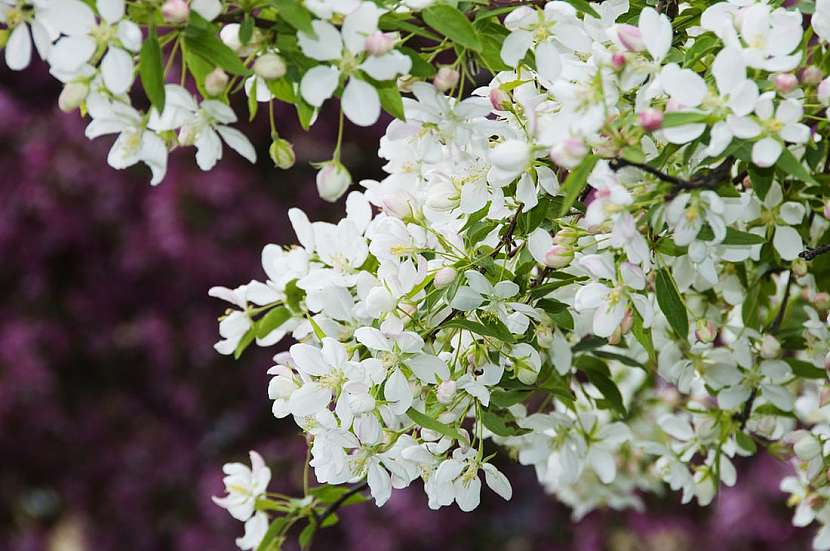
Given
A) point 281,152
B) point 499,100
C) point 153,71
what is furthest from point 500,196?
point 153,71

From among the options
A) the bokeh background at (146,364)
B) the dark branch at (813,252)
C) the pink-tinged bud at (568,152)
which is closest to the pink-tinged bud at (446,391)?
the pink-tinged bud at (568,152)

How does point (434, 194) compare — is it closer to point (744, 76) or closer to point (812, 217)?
point (744, 76)

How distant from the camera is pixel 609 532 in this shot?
9.18 feet

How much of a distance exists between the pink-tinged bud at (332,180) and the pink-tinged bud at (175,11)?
0.53 feet

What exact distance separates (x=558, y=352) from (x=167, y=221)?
1.89 m

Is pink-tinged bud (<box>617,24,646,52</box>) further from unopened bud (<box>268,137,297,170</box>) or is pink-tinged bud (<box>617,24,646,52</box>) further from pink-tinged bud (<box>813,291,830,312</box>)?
pink-tinged bud (<box>813,291,830,312</box>)

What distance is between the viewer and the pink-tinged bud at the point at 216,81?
0.73m

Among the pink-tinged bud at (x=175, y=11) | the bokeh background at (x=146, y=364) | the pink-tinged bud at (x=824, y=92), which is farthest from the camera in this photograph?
the bokeh background at (x=146, y=364)

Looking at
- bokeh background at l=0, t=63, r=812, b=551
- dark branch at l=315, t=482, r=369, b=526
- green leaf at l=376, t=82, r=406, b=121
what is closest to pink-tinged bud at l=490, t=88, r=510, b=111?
green leaf at l=376, t=82, r=406, b=121

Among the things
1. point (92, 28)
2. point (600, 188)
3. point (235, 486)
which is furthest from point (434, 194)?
point (235, 486)

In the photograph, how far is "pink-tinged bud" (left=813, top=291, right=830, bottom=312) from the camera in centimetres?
101

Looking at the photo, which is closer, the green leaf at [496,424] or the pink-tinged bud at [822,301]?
the green leaf at [496,424]

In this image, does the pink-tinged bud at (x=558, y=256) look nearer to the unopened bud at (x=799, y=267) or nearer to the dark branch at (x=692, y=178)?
the dark branch at (x=692, y=178)

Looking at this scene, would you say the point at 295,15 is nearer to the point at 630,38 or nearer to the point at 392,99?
the point at 392,99
